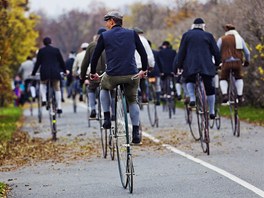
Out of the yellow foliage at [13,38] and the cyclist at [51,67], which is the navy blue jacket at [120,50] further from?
the yellow foliage at [13,38]

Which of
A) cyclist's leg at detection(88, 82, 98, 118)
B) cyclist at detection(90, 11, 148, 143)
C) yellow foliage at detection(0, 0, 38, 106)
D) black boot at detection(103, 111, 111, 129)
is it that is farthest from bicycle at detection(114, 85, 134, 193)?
yellow foliage at detection(0, 0, 38, 106)

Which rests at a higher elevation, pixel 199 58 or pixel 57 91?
pixel 199 58

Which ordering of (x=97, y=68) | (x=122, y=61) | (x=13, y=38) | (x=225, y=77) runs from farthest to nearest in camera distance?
(x=13, y=38)
(x=225, y=77)
(x=97, y=68)
(x=122, y=61)

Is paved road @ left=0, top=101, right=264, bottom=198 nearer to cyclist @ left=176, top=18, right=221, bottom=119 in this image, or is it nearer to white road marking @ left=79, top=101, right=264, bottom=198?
white road marking @ left=79, top=101, right=264, bottom=198

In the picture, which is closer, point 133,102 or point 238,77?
point 133,102

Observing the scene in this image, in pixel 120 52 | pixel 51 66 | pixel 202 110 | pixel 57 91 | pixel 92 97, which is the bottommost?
pixel 202 110

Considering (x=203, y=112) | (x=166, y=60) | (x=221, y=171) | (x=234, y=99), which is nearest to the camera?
(x=221, y=171)

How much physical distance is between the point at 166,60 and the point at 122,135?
1565cm

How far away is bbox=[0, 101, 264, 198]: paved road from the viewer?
1116cm

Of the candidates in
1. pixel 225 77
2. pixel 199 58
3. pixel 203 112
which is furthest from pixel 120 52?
pixel 225 77

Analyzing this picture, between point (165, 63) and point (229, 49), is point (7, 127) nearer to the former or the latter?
point (165, 63)

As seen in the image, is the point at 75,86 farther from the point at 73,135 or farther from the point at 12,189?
the point at 12,189

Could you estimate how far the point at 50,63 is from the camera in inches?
818

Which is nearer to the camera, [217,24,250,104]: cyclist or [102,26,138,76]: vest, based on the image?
[102,26,138,76]: vest
